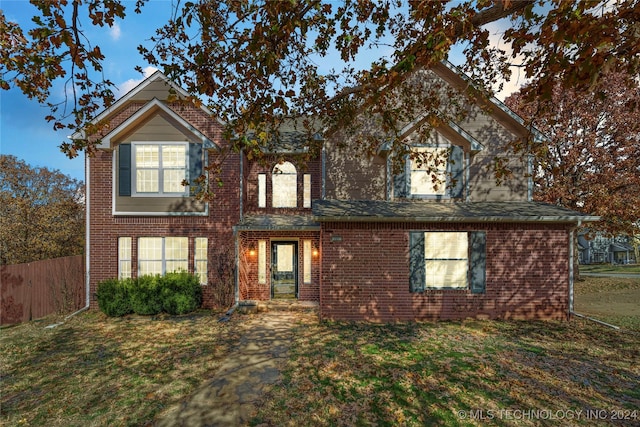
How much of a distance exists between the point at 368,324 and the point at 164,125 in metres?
10.3

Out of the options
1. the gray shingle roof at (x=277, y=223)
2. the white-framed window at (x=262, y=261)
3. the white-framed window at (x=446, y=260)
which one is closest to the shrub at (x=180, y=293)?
the white-framed window at (x=262, y=261)

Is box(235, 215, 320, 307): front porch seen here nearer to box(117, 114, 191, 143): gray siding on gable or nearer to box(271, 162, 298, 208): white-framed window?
box(271, 162, 298, 208): white-framed window

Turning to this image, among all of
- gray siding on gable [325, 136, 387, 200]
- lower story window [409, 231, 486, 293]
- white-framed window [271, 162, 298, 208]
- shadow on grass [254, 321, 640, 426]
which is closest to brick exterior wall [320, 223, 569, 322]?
lower story window [409, 231, 486, 293]

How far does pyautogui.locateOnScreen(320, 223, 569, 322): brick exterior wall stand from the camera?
930 cm

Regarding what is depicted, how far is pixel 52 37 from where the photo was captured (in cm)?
468

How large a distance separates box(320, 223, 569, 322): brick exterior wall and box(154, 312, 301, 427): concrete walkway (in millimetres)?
2381

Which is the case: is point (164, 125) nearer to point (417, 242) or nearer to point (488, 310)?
point (417, 242)

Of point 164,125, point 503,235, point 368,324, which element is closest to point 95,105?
point 164,125

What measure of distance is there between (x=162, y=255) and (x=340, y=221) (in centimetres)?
715

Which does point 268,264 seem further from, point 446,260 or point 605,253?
point 605,253

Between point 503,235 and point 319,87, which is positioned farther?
point 503,235

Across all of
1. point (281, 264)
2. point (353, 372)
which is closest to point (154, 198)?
point (281, 264)

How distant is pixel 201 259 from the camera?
11.2 meters

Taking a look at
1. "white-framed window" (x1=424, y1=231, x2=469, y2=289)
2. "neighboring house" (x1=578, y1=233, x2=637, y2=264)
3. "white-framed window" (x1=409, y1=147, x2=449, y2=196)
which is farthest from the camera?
"neighboring house" (x1=578, y1=233, x2=637, y2=264)
